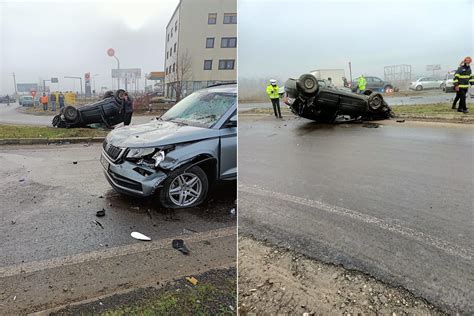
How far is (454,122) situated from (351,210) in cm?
581

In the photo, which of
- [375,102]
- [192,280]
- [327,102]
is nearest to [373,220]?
[192,280]

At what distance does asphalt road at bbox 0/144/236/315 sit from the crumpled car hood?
178mm

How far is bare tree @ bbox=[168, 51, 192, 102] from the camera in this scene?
55.2 inches

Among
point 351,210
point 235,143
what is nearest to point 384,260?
point 351,210

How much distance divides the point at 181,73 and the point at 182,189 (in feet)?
1.57

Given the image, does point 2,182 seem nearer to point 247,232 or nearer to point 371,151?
point 247,232

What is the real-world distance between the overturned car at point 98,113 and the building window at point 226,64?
16.8 inches

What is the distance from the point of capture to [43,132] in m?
1.89

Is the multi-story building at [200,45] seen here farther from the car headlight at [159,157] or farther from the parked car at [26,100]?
the parked car at [26,100]

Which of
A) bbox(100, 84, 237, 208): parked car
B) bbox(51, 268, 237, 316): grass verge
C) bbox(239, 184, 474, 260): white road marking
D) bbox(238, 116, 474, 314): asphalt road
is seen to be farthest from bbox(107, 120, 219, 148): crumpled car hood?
bbox(239, 184, 474, 260): white road marking

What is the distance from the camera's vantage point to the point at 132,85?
4.66ft

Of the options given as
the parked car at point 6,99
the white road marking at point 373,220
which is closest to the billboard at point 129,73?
the parked car at point 6,99

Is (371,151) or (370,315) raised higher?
(371,151)

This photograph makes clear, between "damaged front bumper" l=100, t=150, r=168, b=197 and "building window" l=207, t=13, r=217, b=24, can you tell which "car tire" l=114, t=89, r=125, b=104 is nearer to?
"damaged front bumper" l=100, t=150, r=168, b=197
